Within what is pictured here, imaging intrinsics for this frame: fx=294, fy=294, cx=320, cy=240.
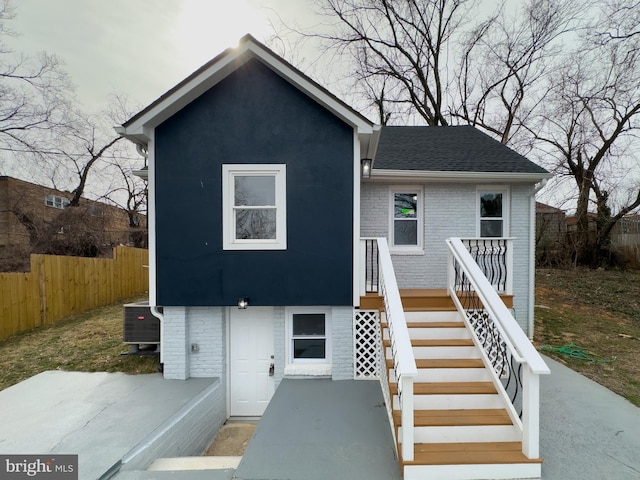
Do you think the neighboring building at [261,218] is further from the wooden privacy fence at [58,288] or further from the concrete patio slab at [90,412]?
the wooden privacy fence at [58,288]

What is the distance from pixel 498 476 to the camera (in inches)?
116

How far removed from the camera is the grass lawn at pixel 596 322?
5.45 m

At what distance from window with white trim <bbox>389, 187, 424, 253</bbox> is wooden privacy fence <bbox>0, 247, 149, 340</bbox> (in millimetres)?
9546

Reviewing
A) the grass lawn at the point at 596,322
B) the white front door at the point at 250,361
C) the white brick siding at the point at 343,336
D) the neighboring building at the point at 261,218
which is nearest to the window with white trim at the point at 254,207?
the neighboring building at the point at 261,218

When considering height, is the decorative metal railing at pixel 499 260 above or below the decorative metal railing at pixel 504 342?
above

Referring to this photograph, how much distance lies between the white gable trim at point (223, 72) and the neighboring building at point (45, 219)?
1253 centimetres

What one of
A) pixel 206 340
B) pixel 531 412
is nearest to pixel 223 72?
pixel 206 340

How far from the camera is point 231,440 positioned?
4.82 metres

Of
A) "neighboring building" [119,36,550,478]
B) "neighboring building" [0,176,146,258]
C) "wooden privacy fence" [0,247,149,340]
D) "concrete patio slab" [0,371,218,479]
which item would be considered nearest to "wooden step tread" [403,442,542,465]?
"neighboring building" [119,36,550,478]

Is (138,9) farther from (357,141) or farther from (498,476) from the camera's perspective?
(498,476)

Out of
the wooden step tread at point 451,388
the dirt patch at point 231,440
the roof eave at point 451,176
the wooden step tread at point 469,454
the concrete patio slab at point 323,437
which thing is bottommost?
the dirt patch at point 231,440

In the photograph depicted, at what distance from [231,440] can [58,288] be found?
297 inches

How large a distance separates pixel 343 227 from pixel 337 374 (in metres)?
2.54

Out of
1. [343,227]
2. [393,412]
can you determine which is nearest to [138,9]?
[343,227]
